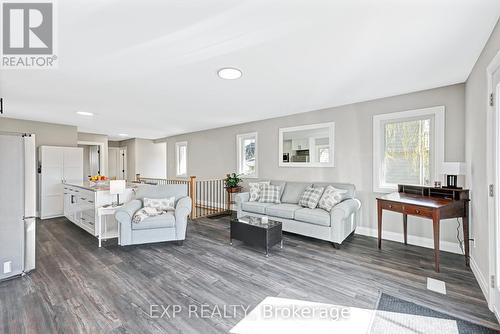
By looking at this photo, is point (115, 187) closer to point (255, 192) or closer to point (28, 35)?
point (28, 35)

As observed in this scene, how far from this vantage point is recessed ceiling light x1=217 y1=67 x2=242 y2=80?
2.59m

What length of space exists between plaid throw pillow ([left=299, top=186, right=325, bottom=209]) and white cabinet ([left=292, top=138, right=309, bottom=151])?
3.39 feet

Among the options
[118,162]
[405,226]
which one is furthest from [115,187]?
[118,162]

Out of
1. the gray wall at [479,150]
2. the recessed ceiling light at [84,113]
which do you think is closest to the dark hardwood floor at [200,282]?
the gray wall at [479,150]

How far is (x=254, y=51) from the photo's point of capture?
7.18 feet

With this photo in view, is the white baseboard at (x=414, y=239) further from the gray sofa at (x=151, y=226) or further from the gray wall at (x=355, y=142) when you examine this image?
the gray sofa at (x=151, y=226)

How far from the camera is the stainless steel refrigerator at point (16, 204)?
2.42 m

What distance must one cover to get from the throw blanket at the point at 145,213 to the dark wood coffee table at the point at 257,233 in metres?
1.23

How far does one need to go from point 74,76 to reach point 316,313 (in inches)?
149

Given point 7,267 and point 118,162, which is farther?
point 118,162

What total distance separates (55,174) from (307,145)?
602 cm

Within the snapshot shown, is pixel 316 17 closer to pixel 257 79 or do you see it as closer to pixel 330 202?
pixel 257 79

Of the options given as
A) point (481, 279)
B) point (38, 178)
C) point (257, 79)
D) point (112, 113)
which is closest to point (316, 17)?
point (257, 79)

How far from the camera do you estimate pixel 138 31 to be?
1.83 metres
